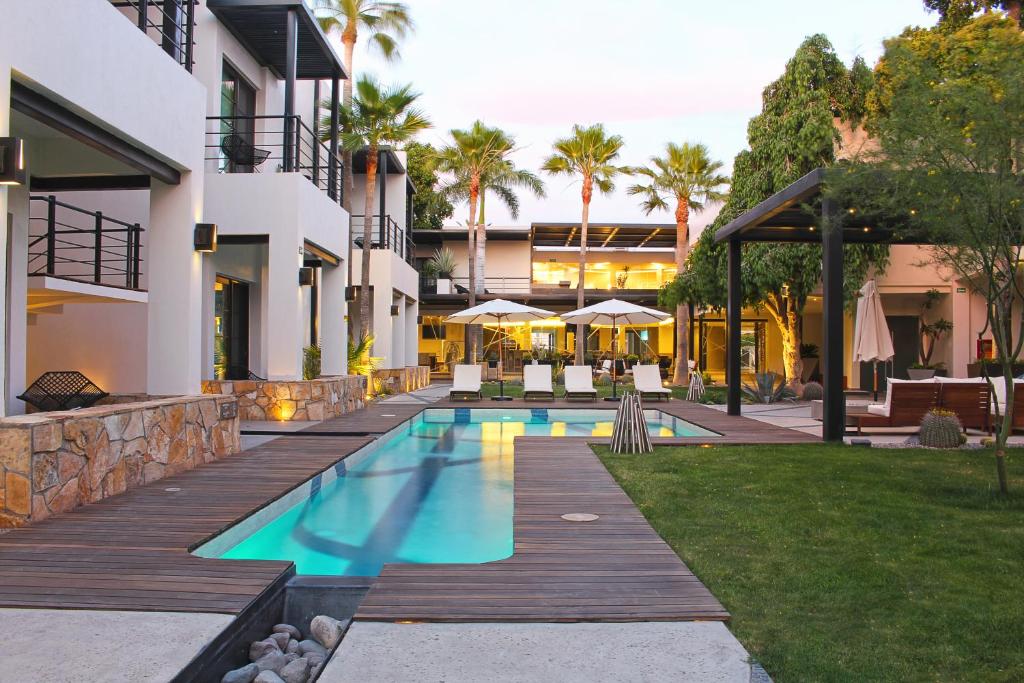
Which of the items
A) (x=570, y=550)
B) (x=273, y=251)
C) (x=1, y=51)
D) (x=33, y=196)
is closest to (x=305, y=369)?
(x=273, y=251)

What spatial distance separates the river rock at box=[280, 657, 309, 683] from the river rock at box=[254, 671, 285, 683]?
73mm

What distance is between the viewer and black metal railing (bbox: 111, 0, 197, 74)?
7568mm

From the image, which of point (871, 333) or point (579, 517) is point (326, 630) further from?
point (871, 333)

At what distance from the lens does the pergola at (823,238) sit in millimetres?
8875

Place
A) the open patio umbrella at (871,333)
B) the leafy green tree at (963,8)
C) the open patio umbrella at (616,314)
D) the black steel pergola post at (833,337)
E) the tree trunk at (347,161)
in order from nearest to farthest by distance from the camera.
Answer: the black steel pergola post at (833,337) < the open patio umbrella at (871,333) < the tree trunk at (347,161) < the open patio umbrella at (616,314) < the leafy green tree at (963,8)

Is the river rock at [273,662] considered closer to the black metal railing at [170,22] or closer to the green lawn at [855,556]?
the green lawn at [855,556]

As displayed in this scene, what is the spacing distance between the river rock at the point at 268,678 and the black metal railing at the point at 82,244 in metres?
7.30

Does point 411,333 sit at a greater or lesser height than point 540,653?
greater

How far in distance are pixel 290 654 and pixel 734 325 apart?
11.3 meters

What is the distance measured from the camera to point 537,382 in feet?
53.1

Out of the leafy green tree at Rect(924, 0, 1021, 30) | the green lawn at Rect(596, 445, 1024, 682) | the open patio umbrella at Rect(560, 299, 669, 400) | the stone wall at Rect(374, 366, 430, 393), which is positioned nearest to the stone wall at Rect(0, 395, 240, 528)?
the green lawn at Rect(596, 445, 1024, 682)

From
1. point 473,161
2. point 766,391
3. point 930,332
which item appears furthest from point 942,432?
point 473,161

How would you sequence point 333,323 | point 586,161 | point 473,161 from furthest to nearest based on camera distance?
point 473,161 → point 586,161 → point 333,323

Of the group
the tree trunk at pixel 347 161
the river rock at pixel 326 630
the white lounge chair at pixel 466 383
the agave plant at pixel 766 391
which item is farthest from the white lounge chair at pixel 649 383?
the river rock at pixel 326 630
